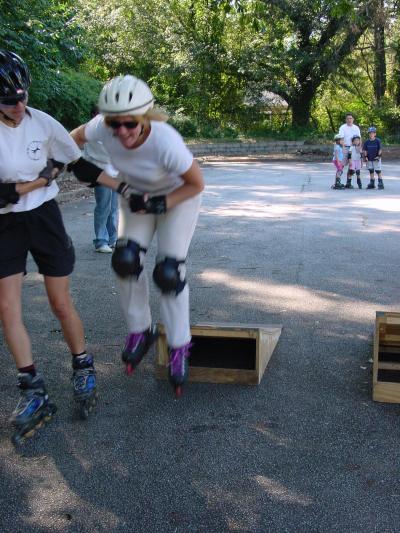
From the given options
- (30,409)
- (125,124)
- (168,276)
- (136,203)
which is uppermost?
(125,124)

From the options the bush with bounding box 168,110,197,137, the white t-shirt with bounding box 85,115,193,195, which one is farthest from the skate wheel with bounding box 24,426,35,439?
the bush with bounding box 168,110,197,137

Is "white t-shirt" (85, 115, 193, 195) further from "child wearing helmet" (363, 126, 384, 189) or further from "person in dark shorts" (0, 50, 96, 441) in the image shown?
"child wearing helmet" (363, 126, 384, 189)

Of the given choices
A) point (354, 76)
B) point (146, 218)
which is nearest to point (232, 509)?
point (146, 218)

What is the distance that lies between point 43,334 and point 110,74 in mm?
33612

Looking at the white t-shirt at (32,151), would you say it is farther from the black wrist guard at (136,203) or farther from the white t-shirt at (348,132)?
the white t-shirt at (348,132)

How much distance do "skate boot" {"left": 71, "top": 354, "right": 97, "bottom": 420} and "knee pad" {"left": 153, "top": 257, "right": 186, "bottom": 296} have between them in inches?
36.0

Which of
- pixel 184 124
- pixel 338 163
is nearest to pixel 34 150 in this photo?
pixel 338 163

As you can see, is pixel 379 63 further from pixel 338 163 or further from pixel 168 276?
pixel 168 276

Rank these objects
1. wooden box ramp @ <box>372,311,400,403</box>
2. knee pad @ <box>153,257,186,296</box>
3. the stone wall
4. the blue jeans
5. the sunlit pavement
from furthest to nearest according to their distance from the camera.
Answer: the stone wall < the blue jeans < wooden box ramp @ <box>372,311,400,403</box> < knee pad @ <box>153,257,186,296</box> < the sunlit pavement

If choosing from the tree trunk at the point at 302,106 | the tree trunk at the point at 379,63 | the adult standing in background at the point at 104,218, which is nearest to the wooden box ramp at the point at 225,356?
the adult standing in background at the point at 104,218

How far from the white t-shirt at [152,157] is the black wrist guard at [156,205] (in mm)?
158

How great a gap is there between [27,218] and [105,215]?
204 inches

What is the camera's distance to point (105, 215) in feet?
29.2

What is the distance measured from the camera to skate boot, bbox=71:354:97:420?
401 cm
